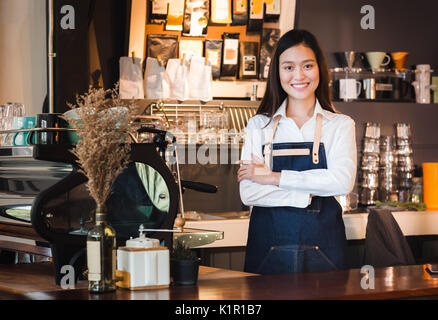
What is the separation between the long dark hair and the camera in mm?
2918

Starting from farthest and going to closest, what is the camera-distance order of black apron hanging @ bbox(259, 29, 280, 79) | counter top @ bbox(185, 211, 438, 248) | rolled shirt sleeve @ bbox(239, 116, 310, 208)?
black apron hanging @ bbox(259, 29, 280, 79), counter top @ bbox(185, 211, 438, 248), rolled shirt sleeve @ bbox(239, 116, 310, 208)

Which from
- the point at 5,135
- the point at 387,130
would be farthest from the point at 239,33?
the point at 5,135

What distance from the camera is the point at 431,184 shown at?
4934mm

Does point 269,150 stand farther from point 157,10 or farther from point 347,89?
→ point 347,89

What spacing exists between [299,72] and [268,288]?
1.19m

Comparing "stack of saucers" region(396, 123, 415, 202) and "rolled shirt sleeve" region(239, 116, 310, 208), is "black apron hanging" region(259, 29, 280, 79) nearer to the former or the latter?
"stack of saucers" region(396, 123, 415, 202)

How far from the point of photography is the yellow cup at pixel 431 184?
16.1ft

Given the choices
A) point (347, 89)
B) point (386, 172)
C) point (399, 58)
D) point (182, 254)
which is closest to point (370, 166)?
point (386, 172)

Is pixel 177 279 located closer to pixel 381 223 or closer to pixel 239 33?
pixel 381 223

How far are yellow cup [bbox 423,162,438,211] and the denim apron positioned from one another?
7.50 feet

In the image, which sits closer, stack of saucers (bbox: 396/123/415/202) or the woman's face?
the woman's face

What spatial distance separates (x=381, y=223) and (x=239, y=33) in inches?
69.5

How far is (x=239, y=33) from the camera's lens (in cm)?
495

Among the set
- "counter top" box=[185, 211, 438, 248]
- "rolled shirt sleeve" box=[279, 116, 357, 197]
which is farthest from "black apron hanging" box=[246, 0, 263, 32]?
"rolled shirt sleeve" box=[279, 116, 357, 197]
